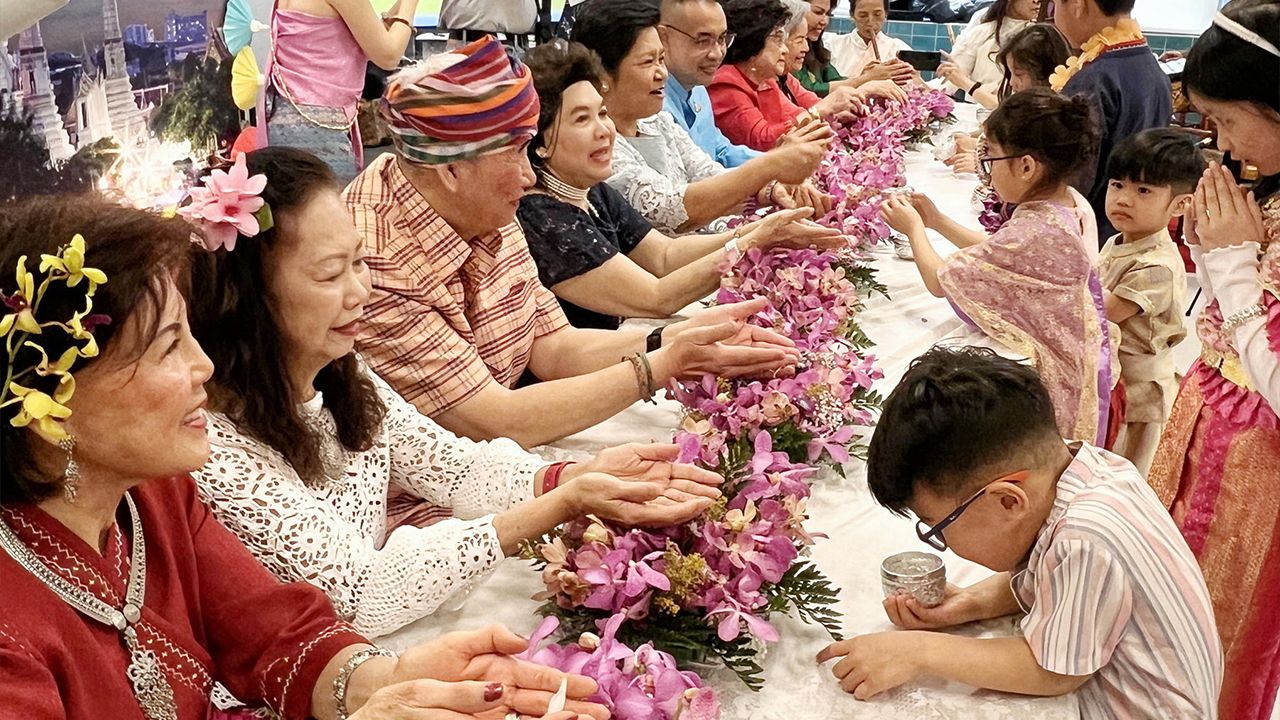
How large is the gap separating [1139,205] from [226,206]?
92.0 inches

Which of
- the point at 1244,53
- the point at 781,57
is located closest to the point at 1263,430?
the point at 1244,53

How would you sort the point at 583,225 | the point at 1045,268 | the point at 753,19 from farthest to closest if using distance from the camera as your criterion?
the point at 753,19 → the point at 583,225 → the point at 1045,268

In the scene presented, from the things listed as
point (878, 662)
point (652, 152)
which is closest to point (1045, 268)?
point (652, 152)

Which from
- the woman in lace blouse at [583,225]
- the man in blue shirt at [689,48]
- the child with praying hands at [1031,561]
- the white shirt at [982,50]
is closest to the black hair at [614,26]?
the woman in lace blouse at [583,225]

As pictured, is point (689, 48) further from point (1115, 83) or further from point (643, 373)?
point (643, 373)

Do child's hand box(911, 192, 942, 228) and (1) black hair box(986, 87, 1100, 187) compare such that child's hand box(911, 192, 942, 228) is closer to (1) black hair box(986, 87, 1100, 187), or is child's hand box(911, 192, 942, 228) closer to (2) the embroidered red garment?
(1) black hair box(986, 87, 1100, 187)

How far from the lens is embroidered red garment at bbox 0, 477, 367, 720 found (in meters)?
1.07

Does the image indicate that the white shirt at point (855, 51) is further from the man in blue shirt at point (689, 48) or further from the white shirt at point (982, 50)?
the man in blue shirt at point (689, 48)

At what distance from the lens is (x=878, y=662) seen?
4.35 ft

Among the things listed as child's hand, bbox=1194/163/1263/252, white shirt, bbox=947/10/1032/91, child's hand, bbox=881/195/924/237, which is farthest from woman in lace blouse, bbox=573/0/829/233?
white shirt, bbox=947/10/1032/91

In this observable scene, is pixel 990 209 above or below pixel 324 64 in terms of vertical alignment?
below

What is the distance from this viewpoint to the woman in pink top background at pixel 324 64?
3791 millimetres

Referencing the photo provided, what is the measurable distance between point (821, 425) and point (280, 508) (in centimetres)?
89

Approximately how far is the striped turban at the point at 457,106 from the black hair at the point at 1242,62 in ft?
3.75
